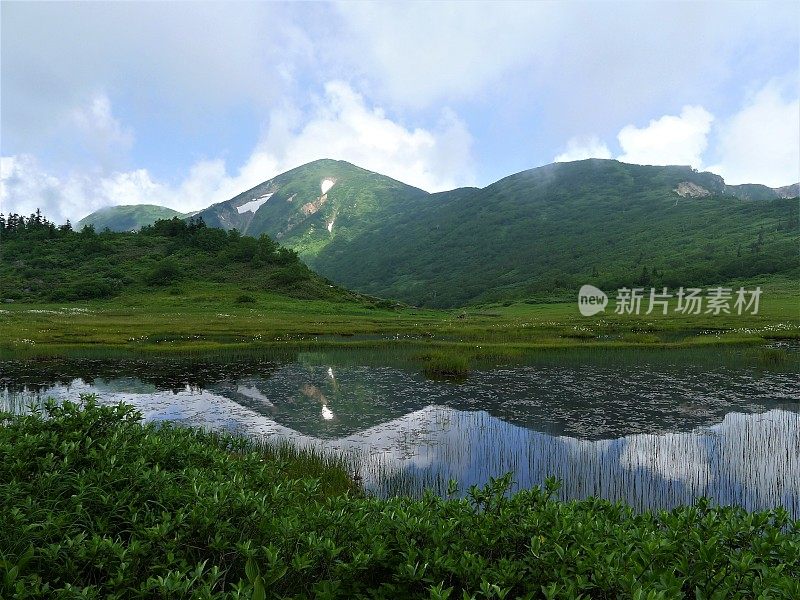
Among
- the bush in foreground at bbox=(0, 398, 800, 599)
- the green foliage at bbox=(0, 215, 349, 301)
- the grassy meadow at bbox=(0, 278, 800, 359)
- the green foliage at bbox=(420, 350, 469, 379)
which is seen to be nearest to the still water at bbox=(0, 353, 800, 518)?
the green foliage at bbox=(420, 350, 469, 379)

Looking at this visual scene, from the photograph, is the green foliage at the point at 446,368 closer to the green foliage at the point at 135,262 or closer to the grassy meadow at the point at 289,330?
the grassy meadow at the point at 289,330

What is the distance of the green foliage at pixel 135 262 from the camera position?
11812 centimetres

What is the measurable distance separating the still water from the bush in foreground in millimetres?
7914

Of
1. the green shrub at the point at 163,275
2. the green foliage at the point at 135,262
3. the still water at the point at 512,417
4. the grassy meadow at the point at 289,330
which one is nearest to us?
the still water at the point at 512,417

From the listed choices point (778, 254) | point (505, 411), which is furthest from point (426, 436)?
point (778, 254)

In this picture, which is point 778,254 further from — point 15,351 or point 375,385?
point 15,351

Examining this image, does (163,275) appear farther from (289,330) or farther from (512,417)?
(512,417)

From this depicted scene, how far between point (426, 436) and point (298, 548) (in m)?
15.3

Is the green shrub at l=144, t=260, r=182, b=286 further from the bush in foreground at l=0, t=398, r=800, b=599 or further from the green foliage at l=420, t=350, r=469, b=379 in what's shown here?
the bush in foreground at l=0, t=398, r=800, b=599

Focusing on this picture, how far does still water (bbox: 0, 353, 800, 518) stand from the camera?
15555 mm

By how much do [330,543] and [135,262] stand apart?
521 feet

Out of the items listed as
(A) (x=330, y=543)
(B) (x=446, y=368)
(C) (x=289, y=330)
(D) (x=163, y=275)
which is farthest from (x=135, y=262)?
(A) (x=330, y=543)

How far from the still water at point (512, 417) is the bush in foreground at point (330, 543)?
26.0 ft

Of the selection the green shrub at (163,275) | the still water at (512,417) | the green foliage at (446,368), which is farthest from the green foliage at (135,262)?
the green foliage at (446,368)
